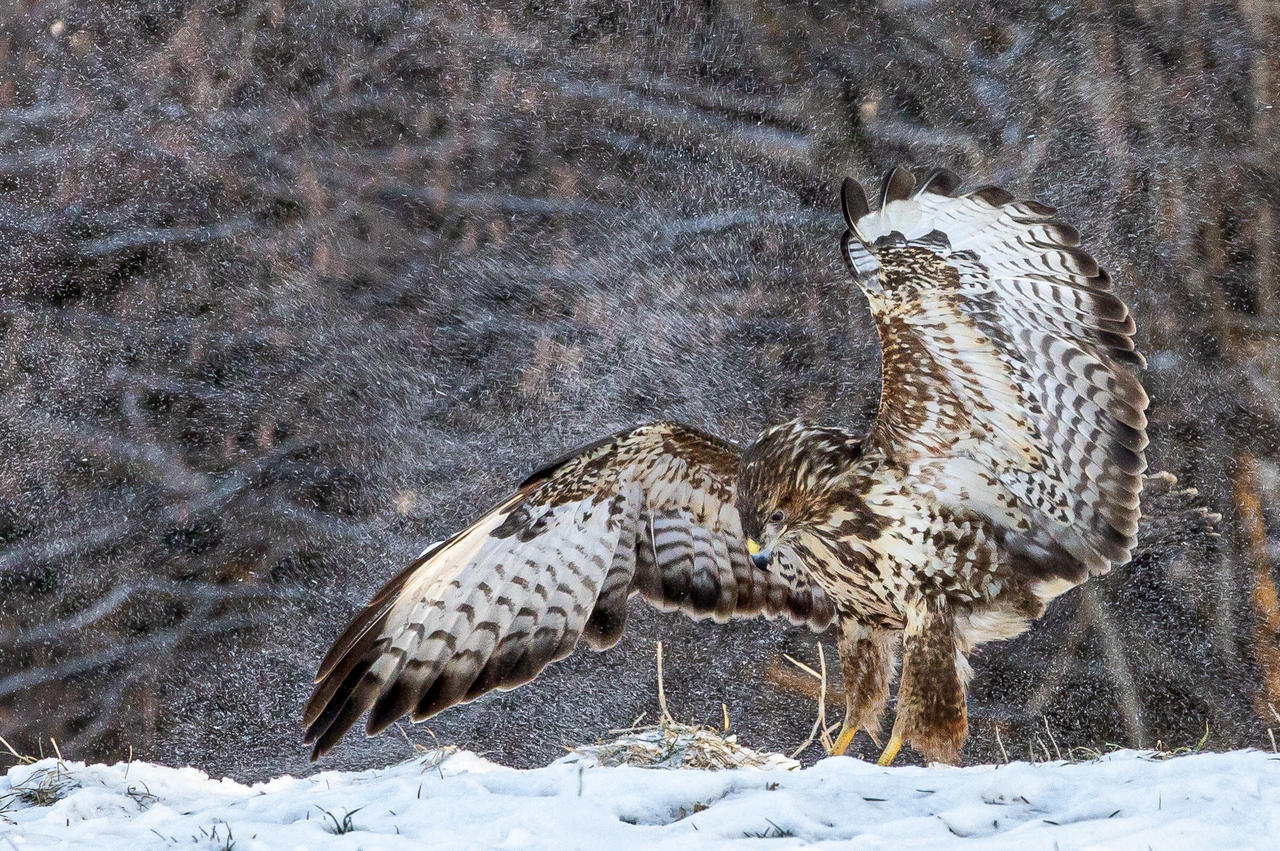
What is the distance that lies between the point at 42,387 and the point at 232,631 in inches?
95.6

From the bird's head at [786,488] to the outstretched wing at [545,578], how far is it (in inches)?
11.4

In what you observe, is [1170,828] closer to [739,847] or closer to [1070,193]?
[739,847]

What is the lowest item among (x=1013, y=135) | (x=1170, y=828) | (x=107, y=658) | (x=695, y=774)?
(x=107, y=658)

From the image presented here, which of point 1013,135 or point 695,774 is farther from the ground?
point 1013,135

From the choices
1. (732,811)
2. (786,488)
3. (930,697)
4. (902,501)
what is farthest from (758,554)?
(732,811)

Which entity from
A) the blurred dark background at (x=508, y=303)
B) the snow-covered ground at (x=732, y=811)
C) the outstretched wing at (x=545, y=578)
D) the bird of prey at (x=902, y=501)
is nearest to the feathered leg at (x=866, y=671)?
the bird of prey at (x=902, y=501)

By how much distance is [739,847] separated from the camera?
2441 millimetres

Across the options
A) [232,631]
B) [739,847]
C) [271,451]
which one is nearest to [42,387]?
[271,451]

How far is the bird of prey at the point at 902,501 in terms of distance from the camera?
11.5 ft

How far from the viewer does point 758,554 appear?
145 inches

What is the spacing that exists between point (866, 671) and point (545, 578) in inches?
44.1

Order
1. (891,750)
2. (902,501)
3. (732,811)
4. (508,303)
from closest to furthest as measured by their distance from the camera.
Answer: (732,811) < (891,750) < (902,501) < (508,303)

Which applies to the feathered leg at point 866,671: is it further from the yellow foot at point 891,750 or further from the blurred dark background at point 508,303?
the blurred dark background at point 508,303

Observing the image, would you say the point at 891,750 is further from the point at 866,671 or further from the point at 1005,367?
the point at 1005,367
